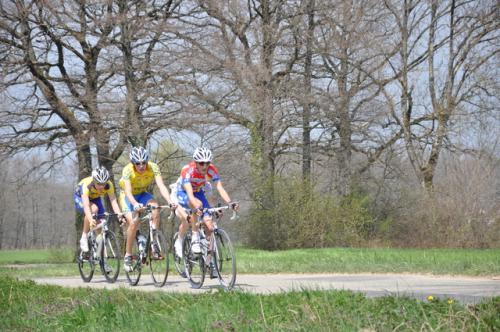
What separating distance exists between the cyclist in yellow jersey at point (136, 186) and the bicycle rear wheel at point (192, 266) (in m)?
0.83

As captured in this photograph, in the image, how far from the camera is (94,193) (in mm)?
14781

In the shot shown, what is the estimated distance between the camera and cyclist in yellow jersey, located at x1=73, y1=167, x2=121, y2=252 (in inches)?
557

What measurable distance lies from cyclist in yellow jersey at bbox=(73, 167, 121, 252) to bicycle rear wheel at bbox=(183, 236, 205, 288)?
2.28 metres

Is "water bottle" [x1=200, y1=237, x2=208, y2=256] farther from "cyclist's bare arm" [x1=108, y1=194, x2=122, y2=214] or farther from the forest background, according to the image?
the forest background

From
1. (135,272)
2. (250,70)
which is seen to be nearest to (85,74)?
(250,70)

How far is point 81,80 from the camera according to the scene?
3180 centimetres

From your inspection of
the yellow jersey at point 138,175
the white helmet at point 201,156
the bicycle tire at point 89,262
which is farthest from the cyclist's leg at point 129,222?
the white helmet at point 201,156

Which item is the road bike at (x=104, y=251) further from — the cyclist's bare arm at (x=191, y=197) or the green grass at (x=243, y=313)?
the green grass at (x=243, y=313)

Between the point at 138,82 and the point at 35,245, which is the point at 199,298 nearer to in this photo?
the point at 138,82

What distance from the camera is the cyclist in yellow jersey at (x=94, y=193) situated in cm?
1415

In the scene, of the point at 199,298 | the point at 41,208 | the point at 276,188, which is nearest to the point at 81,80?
the point at 276,188

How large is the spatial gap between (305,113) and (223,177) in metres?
4.47

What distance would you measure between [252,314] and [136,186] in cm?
671

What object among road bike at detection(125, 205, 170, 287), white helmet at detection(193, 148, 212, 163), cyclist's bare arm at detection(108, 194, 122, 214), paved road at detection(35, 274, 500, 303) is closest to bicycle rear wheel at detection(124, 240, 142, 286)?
road bike at detection(125, 205, 170, 287)
